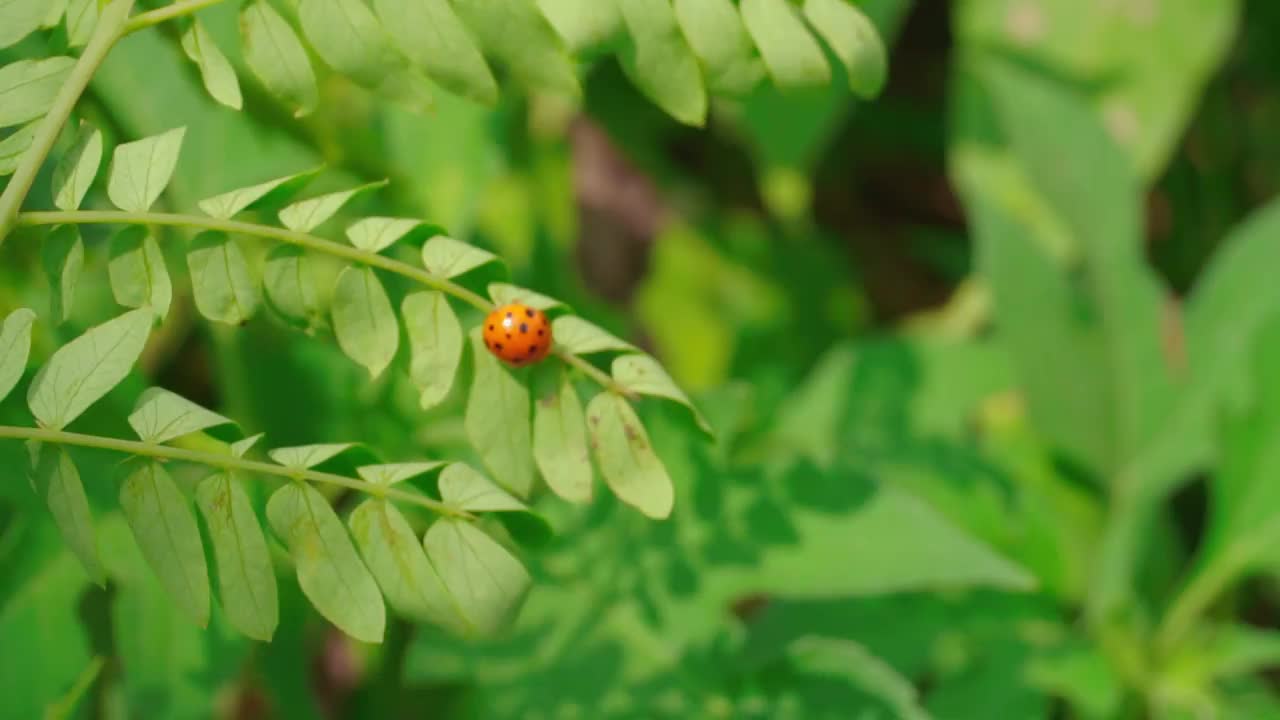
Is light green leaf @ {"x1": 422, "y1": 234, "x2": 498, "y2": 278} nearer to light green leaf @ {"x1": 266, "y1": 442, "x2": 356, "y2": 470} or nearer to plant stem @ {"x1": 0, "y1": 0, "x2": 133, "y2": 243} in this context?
light green leaf @ {"x1": 266, "y1": 442, "x2": 356, "y2": 470}

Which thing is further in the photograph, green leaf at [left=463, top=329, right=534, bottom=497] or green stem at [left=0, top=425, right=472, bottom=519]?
green leaf at [left=463, top=329, right=534, bottom=497]

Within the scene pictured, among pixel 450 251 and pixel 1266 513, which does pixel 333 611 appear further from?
pixel 1266 513

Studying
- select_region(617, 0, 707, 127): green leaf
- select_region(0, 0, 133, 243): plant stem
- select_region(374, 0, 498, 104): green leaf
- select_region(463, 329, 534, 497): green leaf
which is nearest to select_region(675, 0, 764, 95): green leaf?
select_region(617, 0, 707, 127): green leaf

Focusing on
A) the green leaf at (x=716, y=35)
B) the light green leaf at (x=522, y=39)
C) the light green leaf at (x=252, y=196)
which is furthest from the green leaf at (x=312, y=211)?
the green leaf at (x=716, y=35)

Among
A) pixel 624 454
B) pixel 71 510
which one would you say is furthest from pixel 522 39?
pixel 71 510

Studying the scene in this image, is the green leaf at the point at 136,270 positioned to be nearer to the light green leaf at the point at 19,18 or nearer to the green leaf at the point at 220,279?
the green leaf at the point at 220,279

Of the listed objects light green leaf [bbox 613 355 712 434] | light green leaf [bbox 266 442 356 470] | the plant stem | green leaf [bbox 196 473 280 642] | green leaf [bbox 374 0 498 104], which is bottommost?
green leaf [bbox 196 473 280 642]
